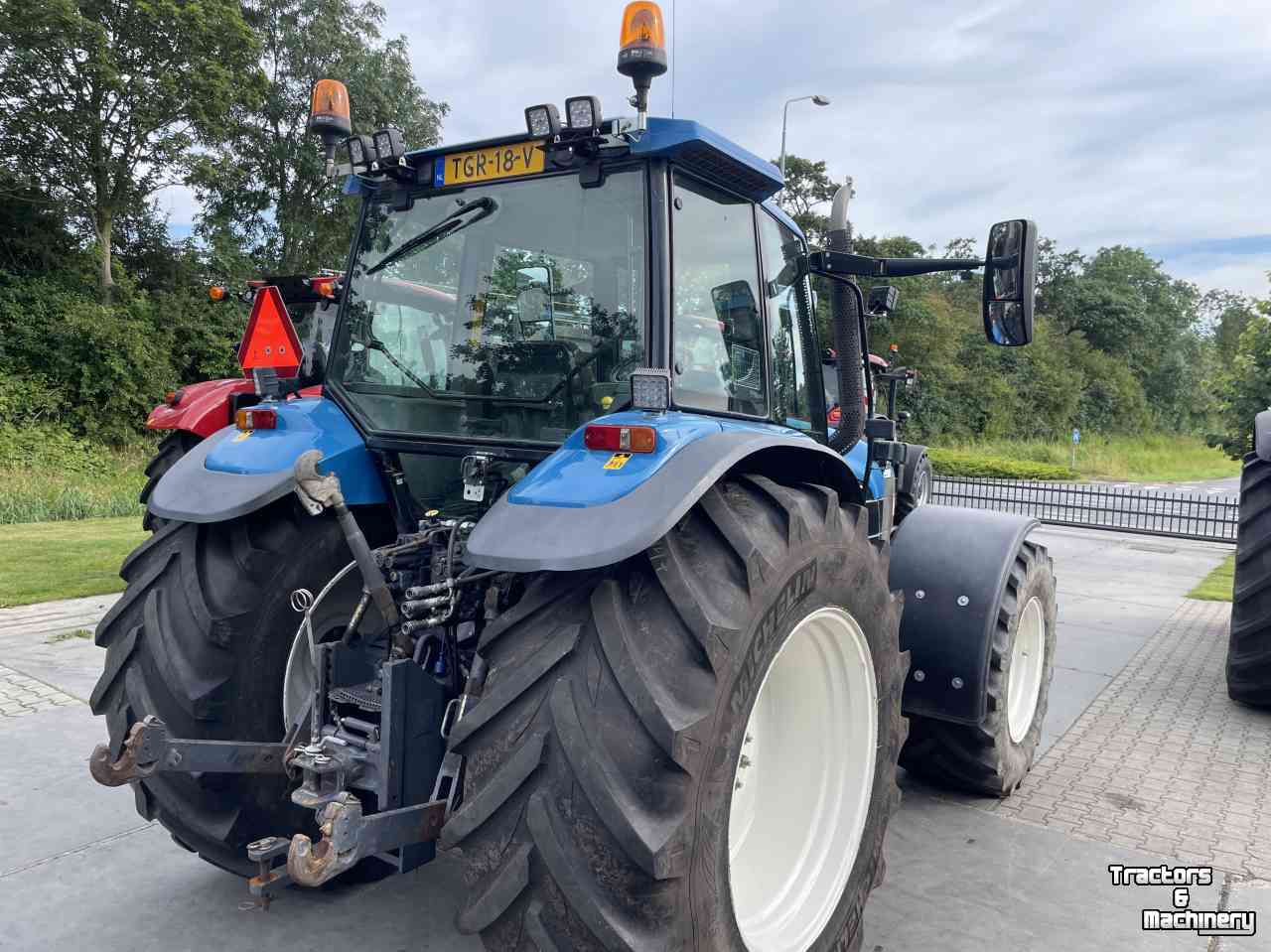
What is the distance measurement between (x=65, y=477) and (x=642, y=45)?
1684 cm

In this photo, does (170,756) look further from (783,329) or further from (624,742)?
(783,329)

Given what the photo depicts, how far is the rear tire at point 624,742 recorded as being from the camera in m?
1.75

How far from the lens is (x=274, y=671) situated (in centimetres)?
272

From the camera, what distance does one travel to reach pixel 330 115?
3.11 metres

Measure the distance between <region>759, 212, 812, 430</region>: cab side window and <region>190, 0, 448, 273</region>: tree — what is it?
19541mm

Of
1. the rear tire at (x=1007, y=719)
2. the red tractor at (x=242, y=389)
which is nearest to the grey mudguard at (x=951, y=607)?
the rear tire at (x=1007, y=719)

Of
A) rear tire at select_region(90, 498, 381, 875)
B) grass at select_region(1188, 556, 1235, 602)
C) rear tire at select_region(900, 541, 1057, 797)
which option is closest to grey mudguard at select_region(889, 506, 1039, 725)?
rear tire at select_region(900, 541, 1057, 797)

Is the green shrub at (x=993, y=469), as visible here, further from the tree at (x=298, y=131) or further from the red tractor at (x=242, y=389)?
the red tractor at (x=242, y=389)

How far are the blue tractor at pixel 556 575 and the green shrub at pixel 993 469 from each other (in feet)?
85.2

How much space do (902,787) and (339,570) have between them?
2.77 m

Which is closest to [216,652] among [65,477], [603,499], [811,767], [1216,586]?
[603,499]

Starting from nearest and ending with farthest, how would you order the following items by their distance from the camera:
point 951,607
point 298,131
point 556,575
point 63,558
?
1. point 556,575
2. point 951,607
3. point 63,558
4. point 298,131

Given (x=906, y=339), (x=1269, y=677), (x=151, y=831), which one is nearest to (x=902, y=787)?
(x=1269, y=677)

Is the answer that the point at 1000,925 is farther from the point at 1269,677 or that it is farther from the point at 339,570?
the point at 1269,677
